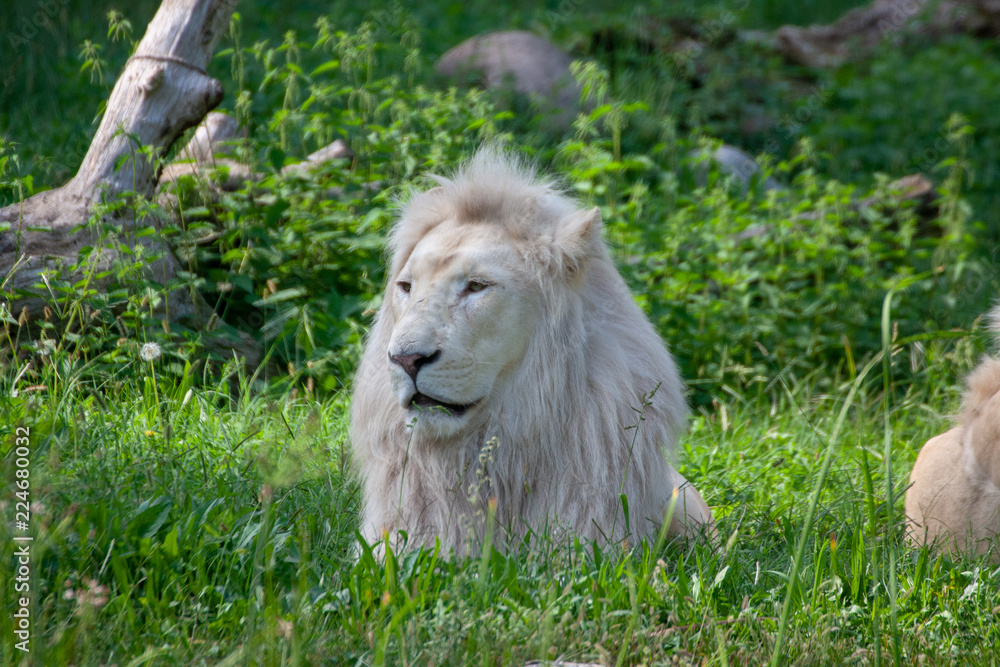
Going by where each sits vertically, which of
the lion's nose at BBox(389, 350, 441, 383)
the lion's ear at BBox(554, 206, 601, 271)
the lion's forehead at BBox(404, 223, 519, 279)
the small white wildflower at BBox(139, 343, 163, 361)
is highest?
the lion's ear at BBox(554, 206, 601, 271)

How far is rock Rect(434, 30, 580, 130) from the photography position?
26.6 feet

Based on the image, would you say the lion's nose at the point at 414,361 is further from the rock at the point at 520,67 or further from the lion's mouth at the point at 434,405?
the rock at the point at 520,67

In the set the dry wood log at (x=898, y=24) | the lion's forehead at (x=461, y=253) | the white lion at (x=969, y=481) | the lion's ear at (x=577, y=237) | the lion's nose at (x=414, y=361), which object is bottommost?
the white lion at (x=969, y=481)

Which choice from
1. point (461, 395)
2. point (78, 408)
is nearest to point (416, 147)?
point (78, 408)

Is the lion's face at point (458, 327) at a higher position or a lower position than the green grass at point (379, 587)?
higher

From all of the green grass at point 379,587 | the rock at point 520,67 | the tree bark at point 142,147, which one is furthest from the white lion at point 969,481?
the rock at point 520,67

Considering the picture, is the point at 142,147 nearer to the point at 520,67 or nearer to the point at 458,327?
the point at 458,327

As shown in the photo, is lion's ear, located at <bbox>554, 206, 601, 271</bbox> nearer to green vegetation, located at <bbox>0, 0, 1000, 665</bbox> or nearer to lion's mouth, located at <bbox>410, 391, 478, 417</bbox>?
lion's mouth, located at <bbox>410, 391, 478, 417</bbox>

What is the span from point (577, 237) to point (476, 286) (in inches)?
13.7

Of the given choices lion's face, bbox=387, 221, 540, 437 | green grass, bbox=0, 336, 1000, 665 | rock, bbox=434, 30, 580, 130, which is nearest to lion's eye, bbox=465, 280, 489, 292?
lion's face, bbox=387, 221, 540, 437

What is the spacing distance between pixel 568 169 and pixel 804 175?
178 cm

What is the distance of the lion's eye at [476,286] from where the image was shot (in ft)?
8.44

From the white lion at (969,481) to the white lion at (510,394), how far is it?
0.91 meters

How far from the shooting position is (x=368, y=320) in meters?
4.95
